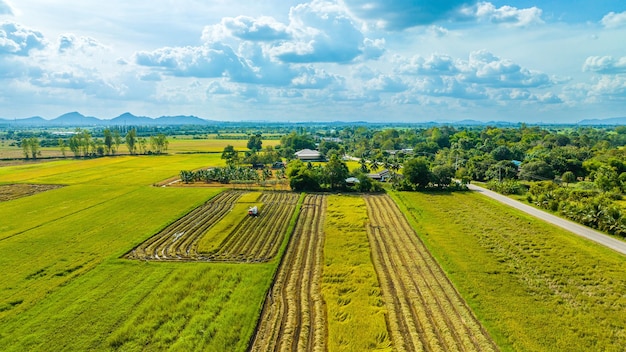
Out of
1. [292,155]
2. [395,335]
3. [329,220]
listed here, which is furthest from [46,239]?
[292,155]

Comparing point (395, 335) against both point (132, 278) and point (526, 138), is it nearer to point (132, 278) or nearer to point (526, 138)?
point (132, 278)

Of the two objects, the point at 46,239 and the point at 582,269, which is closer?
the point at 582,269

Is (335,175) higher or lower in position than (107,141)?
lower

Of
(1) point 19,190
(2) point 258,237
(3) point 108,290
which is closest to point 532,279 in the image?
(2) point 258,237

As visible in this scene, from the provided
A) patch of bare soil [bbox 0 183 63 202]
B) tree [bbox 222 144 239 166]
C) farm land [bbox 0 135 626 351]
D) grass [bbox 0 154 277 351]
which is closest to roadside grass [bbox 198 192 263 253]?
farm land [bbox 0 135 626 351]

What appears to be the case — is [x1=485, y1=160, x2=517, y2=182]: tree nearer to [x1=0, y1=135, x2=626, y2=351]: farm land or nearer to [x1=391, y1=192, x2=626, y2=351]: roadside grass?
[x1=0, y1=135, x2=626, y2=351]: farm land

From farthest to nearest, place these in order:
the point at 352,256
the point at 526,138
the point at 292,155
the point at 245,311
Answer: the point at 526,138
the point at 292,155
the point at 352,256
the point at 245,311

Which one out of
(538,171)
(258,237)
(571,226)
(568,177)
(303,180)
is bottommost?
(571,226)

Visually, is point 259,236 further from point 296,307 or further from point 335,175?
point 335,175
